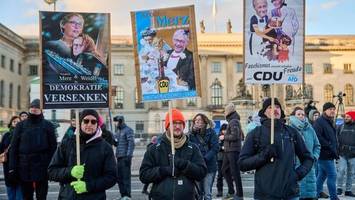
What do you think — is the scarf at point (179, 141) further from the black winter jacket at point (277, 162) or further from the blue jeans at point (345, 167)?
the blue jeans at point (345, 167)

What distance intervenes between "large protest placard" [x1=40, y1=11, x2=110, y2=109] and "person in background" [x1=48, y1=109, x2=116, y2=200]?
75 cm

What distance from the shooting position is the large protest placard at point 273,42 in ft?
23.0

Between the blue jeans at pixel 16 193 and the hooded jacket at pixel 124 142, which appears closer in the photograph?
the blue jeans at pixel 16 193

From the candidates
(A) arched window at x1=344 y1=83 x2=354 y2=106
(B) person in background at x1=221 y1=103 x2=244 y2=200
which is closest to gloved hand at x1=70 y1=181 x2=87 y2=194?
(B) person in background at x1=221 y1=103 x2=244 y2=200

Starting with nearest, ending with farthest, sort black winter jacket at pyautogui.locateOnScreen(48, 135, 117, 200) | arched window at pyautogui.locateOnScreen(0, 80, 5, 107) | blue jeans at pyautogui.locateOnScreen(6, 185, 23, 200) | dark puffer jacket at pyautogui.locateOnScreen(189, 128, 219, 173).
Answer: black winter jacket at pyautogui.locateOnScreen(48, 135, 117, 200)
blue jeans at pyautogui.locateOnScreen(6, 185, 23, 200)
dark puffer jacket at pyautogui.locateOnScreen(189, 128, 219, 173)
arched window at pyautogui.locateOnScreen(0, 80, 5, 107)

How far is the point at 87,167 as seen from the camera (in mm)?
5766

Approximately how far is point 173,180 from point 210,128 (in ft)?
14.8

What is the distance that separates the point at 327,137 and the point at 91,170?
5.65 metres

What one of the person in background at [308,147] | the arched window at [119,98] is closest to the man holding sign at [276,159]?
the person in background at [308,147]

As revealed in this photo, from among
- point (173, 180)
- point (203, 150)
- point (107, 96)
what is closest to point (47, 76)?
point (107, 96)

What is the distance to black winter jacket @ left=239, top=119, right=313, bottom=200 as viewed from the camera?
598 centimetres

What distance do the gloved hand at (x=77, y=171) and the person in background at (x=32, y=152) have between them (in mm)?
2816

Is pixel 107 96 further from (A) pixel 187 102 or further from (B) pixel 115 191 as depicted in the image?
(A) pixel 187 102

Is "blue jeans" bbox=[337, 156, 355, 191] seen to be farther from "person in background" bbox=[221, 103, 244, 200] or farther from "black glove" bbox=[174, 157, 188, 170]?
"black glove" bbox=[174, 157, 188, 170]
